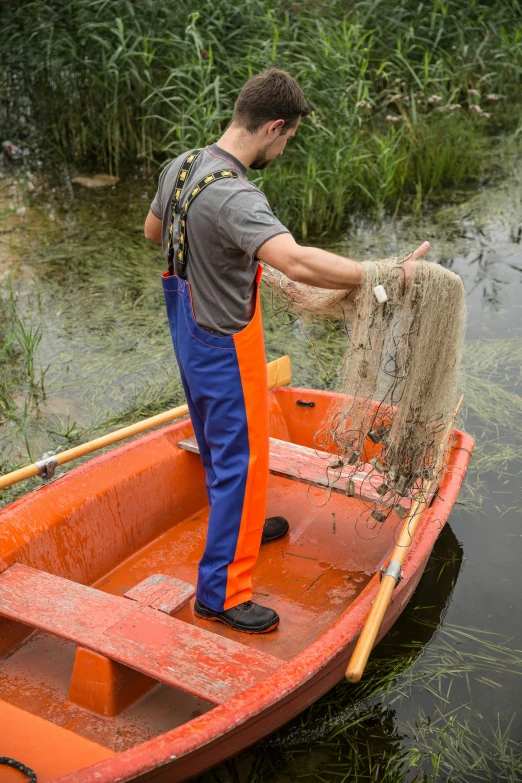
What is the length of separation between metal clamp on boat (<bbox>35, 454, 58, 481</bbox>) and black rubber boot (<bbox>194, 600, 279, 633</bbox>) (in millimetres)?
757

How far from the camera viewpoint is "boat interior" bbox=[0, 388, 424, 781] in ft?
8.20

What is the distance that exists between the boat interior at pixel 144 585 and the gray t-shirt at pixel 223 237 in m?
0.98

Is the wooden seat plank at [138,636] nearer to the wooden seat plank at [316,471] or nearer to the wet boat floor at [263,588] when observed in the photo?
the wet boat floor at [263,588]

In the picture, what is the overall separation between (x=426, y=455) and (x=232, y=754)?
1.13 m

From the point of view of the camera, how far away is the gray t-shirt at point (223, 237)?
7.73ft

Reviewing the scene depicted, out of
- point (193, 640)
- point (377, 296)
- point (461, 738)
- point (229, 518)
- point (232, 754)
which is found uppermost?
point (377, 296)

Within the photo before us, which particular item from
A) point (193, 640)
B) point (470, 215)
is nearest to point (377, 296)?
point (193, 640)

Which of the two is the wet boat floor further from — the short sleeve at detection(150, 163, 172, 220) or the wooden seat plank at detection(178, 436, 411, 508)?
the short sleeve at detection(150, 163, 172, 220)

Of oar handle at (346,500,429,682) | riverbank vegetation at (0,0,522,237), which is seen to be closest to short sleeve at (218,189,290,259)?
oar handle at (346,500,429,682)

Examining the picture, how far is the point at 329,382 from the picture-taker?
499cm

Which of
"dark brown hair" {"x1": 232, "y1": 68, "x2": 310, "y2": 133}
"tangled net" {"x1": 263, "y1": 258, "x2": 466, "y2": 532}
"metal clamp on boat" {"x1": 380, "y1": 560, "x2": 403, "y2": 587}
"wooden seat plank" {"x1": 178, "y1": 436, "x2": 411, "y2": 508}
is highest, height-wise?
"dark brown hair" {"x1": 232, "y1": 68, "x2": 310, "y2": 133}

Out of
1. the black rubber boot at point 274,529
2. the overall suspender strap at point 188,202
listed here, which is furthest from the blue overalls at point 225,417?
the black rubber boot at point 274,529

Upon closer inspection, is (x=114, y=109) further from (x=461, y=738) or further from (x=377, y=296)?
(x=461, y=738)

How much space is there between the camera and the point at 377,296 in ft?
7.88
